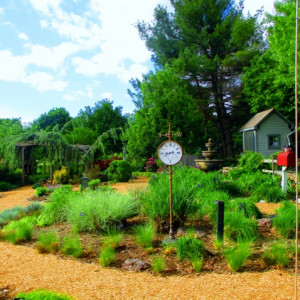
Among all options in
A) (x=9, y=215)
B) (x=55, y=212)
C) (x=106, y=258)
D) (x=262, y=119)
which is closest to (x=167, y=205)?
(x=106, y=258)

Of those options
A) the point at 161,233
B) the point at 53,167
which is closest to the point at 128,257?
the point at 161,233

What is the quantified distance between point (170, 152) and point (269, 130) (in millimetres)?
15416

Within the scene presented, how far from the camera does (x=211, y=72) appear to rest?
2156cm

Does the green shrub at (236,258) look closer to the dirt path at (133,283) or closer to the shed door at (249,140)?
the dirt path at (133,283)

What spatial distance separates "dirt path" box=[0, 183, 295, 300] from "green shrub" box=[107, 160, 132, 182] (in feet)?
33.3

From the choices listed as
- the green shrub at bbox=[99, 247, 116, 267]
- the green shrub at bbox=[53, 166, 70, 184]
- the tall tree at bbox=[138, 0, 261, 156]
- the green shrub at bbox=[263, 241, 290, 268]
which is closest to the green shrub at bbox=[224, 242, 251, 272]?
the green shrub at bbox=[263, 241, 290, 268]

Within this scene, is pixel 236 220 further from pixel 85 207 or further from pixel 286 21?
pixel 286 21

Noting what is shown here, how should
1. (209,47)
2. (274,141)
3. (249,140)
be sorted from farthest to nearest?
(209,47)
(249,140)
(274,141)

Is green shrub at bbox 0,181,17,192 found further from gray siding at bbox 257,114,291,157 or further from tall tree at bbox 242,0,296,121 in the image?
tall tree at bbox 242,0,296,121

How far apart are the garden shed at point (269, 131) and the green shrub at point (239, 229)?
14.6 metres

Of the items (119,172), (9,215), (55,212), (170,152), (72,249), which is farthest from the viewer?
(119,172)

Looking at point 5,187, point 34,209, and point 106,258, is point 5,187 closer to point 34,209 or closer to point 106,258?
point 34,209

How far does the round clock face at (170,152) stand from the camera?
4.98m

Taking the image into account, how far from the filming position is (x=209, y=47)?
73.7 ft
